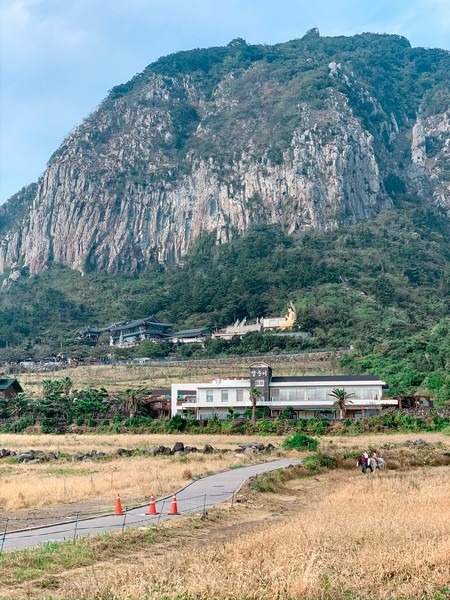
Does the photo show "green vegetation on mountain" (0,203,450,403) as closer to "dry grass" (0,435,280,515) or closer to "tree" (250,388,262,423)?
"tree" (250,388,262,423)

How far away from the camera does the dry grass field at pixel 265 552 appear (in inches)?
371

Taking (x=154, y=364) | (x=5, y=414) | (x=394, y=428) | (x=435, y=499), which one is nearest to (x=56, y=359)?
(x=154, y=364)

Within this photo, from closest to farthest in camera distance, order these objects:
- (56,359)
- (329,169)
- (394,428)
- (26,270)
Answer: (394,428) < (56,359) < (329,169) < (26,270)

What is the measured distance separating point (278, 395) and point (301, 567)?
56.6 meters

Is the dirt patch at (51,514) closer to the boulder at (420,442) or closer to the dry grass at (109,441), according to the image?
the dry grass at (109,441)

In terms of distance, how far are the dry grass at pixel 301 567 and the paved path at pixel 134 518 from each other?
2.54 m

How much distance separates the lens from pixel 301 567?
1027 centimetres

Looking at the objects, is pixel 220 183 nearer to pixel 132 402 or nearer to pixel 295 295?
pixel 295 295

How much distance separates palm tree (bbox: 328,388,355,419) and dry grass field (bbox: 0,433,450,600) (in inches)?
1452

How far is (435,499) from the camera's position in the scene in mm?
18750

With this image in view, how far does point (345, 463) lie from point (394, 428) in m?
22.5

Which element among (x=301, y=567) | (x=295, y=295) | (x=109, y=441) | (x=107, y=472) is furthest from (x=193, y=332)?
(x=301, y=567)

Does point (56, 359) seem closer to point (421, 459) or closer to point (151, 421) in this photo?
point (151, 421)

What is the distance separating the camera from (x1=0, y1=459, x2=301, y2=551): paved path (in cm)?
1415
